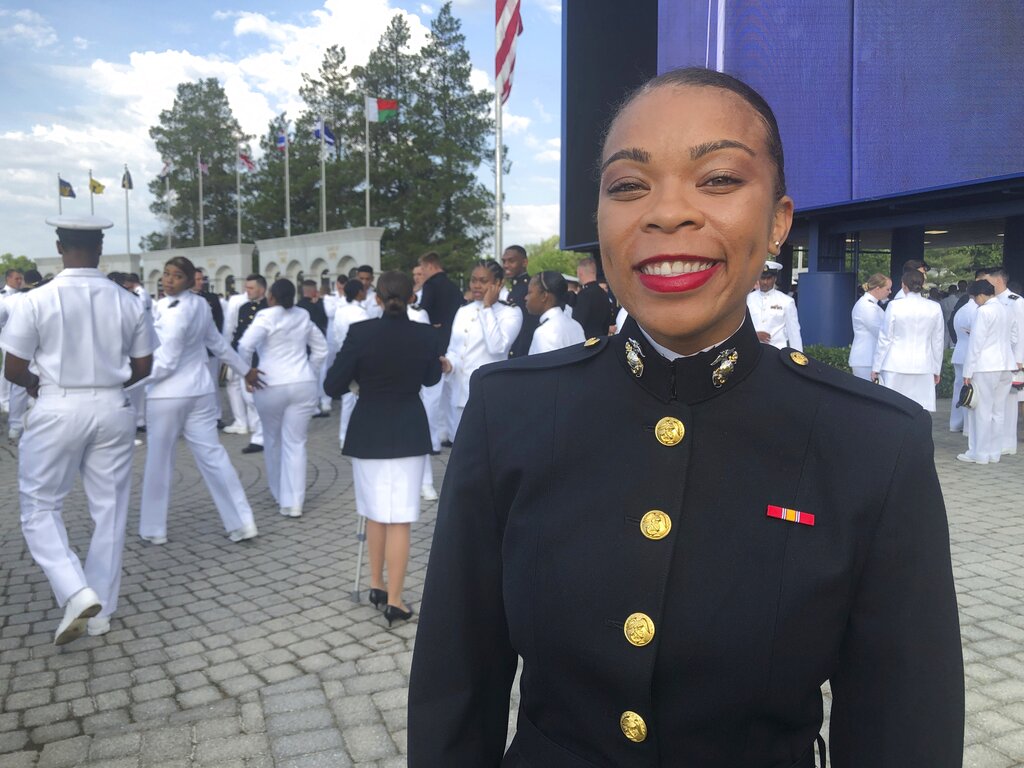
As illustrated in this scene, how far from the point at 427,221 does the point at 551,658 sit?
47451mm

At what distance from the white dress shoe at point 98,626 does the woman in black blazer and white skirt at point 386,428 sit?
1510 mm

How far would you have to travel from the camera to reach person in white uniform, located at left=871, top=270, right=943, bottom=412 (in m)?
10.2

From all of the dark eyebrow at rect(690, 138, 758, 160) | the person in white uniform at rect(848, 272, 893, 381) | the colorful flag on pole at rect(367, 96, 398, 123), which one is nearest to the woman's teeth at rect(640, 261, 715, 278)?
the dark eyebrow at rect(690, 138, 758, 160)

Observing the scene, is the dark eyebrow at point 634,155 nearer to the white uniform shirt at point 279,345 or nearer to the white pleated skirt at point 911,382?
the white uniform shirt at point 279,345

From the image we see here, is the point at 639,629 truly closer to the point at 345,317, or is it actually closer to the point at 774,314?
the point at 345,317

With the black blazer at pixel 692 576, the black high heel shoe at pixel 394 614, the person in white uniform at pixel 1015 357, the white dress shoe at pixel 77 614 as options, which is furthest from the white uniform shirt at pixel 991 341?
the black blazer at pixel 692 576

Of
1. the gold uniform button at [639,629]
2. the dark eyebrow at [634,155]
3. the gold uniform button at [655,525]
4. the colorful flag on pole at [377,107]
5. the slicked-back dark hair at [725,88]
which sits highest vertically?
the colorful flag on pole at [377,107]

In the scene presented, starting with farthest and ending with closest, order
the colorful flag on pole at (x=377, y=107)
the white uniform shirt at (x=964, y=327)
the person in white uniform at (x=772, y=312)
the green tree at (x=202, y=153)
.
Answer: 1. the green tree at (x=202, y=153)
2. the colorful flag on pole at (x=377, y=107)
3. the white uniform shirt at (x=964, y=327)
4. the person in white uniform at (x=772, y=312)

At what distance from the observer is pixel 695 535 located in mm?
1334

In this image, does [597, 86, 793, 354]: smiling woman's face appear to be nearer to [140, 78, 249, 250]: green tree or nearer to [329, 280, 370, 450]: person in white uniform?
[329, 280, 370, 450]: person in white uniform

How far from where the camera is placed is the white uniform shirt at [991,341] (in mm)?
9977

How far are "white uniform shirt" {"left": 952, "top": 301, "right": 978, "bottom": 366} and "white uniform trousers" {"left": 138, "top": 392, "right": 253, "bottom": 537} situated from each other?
8.59 metres

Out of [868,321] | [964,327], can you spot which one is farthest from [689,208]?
[868,321]

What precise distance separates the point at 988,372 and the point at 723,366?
34.2 feet
